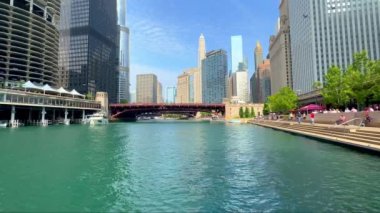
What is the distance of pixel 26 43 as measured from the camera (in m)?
146

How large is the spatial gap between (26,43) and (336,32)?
158 meters

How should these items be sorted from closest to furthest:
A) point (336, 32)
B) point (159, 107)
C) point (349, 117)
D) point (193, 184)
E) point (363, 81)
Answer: point (193, 184)
point (349, 117)
point (363, 81)
point (336, 32)
point (159, 107)

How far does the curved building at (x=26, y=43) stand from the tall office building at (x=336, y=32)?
14224cm

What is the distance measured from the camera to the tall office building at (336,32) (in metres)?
151

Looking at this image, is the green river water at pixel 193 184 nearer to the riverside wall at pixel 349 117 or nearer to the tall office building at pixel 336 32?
the riverside wall at pixel 349 117

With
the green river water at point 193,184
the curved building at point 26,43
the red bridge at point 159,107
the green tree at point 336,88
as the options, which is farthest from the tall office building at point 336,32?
the green river water at point 193,184

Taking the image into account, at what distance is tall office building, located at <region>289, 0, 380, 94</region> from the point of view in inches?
5955

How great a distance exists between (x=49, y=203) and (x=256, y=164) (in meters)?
14.9

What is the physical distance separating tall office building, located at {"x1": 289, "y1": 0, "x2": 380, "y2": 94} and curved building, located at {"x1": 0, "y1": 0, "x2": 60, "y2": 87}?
14224cm

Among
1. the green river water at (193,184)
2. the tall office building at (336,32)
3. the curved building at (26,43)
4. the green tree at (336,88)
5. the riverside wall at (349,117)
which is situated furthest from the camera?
the tall office building at (336,32)

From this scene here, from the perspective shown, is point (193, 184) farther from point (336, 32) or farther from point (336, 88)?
point (336, 32)

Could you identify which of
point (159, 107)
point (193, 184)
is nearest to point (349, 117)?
point (193, 184)

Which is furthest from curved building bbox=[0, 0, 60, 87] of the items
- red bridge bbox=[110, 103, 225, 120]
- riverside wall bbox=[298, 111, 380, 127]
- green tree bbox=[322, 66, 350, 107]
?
green tree bbox=[322, 66, 350, 107]

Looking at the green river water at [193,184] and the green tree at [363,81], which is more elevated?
the green tree at [363,81]
